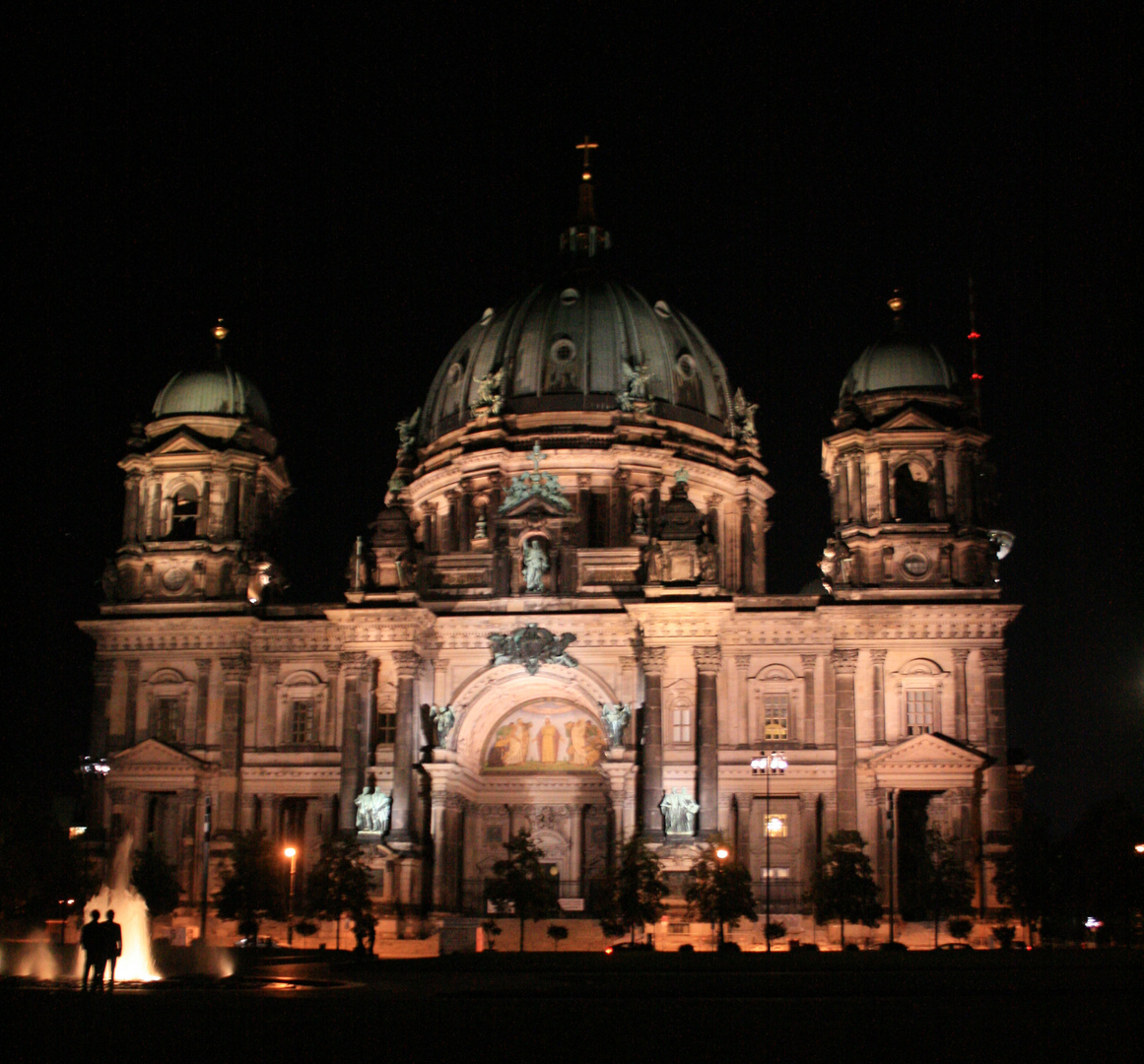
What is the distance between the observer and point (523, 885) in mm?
64125

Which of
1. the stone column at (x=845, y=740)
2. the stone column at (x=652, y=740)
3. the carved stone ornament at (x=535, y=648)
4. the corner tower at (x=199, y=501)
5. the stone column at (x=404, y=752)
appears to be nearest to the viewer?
the stone column at (x=652, y=740)

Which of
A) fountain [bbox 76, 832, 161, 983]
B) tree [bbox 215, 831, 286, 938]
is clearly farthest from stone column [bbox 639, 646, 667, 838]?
fountain [bbox 76, 832, 161, 983]

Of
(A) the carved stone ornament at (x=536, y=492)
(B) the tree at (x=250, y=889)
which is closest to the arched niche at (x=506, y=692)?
(A) the carved stone ornament at (x=536, y=492)

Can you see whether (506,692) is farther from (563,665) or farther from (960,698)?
(960,698)

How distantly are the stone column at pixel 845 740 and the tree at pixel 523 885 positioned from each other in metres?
12.6

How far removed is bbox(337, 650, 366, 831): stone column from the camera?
233ft

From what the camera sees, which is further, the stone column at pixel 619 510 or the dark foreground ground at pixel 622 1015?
the stone column at pixel 619 510

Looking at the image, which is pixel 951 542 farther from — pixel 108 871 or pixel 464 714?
pixel 108 871

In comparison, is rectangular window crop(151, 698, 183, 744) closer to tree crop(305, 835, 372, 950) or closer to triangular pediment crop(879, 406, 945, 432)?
tree crop(305, 835, 372, 950)

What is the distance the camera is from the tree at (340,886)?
64562 millimetres

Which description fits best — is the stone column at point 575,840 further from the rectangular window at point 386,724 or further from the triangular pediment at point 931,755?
the triangular pediment at point 931,755

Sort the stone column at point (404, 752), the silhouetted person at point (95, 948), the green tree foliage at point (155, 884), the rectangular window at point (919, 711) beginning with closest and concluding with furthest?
1. the silhouetted person at point (95, 948)
2. the green tree foliage at point (155, 884)
3. the stone column at point (404, 752)
4. the rectangular window at point (919, 711)

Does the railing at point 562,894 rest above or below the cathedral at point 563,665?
below

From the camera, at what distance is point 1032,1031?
24703mm
